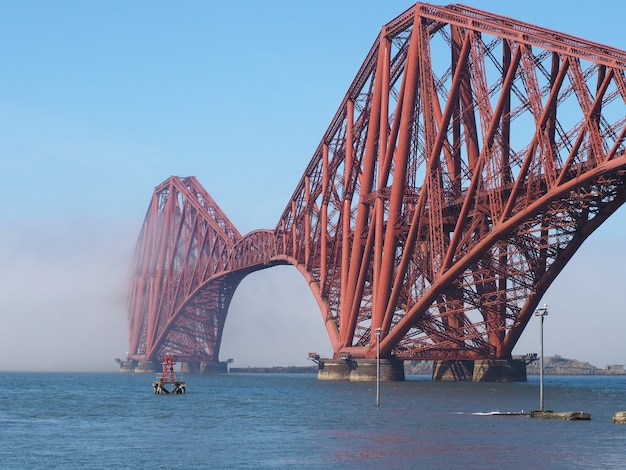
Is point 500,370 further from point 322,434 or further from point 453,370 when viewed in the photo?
point 322,434

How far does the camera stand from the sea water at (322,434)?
45.0 m

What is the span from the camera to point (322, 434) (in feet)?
187

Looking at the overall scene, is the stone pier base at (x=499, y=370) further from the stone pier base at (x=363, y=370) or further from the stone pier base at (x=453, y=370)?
the stone pier base at (x=363, y=370)

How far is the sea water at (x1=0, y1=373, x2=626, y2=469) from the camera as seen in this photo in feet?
148

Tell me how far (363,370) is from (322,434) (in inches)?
2082

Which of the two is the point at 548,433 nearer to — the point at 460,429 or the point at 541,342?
the point at 460,429

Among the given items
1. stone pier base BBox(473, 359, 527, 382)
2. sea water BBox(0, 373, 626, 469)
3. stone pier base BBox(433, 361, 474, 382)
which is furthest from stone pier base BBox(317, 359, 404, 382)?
sea water BBox(0, 373, 626, 469)

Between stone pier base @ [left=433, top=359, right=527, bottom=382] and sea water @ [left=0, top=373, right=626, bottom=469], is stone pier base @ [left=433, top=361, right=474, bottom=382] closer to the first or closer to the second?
stone pier base @ [left=433, top=359, right=527, bottom=382]

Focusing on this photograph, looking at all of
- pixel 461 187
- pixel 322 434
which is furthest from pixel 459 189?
pixel 322 434

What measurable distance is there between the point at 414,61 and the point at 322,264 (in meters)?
35.5

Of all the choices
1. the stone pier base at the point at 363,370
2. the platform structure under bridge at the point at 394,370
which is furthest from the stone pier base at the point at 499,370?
the stone pier base at the point at 363,370

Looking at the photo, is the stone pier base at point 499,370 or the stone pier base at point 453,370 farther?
the stone pier base at point 453,370

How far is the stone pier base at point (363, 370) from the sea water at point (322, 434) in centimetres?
1512

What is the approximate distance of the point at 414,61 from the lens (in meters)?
102
